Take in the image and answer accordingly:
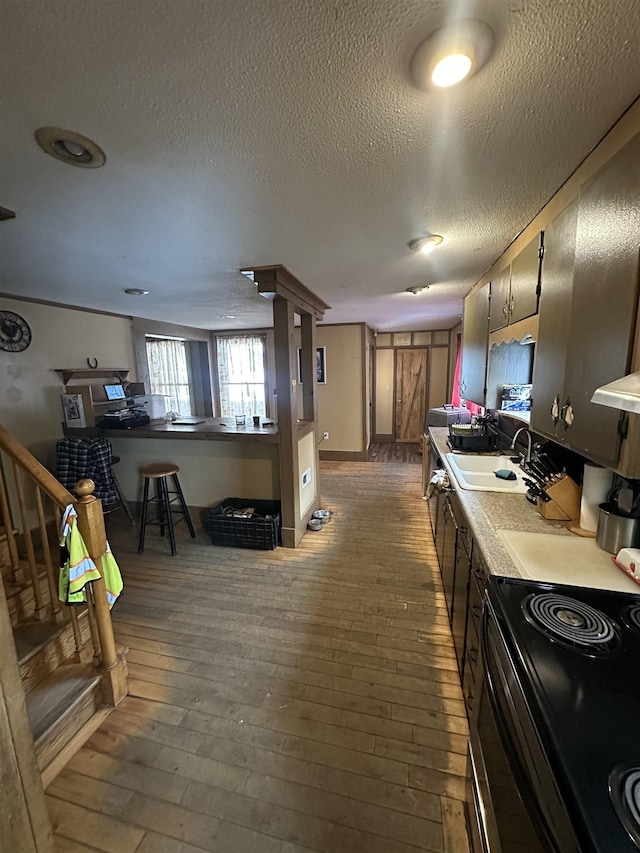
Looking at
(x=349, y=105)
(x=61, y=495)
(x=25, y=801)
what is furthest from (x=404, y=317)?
(x=25, y=801)

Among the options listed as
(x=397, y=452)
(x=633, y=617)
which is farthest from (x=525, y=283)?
(x=397, y=452)

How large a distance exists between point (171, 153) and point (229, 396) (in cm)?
575

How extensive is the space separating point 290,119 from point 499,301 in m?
1.92

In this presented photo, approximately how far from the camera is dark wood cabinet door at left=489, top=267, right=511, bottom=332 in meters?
2.24

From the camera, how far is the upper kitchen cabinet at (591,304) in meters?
1.02

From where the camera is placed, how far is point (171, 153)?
3.93 ft

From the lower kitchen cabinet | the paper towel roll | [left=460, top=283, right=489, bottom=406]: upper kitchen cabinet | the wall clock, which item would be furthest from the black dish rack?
the wall clock

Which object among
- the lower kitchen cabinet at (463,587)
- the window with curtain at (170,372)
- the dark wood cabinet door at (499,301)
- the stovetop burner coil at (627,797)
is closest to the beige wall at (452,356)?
the dark wood cabinet door at (499,301)

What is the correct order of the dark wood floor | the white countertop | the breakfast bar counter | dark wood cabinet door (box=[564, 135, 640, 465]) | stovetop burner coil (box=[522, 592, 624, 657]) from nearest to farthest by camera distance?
1. stovetop burner coil (box=[522, 592, 624, 657])
2. dark wood cabinet door (box=[564, 135, 640, 465])
3. the white countertop
4. the breakfast bar counter
5. the dark wood floor

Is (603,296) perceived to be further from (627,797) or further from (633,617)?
(627,797)

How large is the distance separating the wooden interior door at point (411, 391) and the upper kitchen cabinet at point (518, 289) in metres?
4.51

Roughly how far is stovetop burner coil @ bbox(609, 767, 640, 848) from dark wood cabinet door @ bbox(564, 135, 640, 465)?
2.60 feet

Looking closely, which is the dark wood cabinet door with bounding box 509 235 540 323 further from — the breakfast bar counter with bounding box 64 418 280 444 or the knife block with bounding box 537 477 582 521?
the breakfast bar counter with bounding box 64 418 280 444

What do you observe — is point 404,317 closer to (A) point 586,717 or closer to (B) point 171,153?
(B) point 171,153
